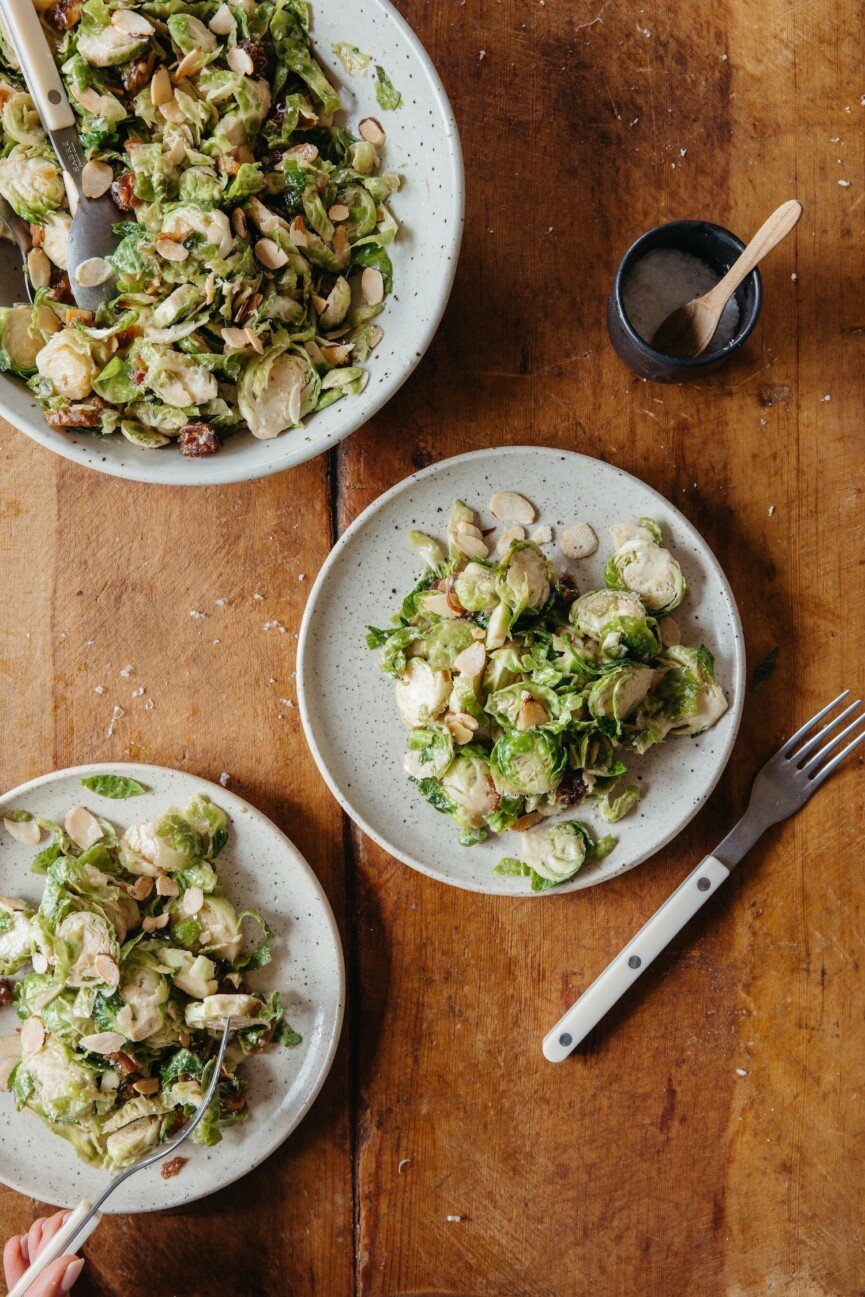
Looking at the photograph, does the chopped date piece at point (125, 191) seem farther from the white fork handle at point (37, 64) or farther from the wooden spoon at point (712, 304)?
the wooden spoon at point (712, 304)

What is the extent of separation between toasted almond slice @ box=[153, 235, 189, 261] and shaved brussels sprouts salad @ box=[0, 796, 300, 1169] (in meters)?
0.86

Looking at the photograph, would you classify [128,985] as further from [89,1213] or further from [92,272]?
[92,272]

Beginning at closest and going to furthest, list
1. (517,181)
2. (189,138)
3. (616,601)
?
(189,138), (616,601), (517,181)

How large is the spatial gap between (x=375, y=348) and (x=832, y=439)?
860mm

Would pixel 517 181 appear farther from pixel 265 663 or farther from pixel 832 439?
pixel 265 663

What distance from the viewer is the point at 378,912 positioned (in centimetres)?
180

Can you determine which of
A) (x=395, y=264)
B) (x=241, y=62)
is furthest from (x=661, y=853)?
(x=241, y=62)

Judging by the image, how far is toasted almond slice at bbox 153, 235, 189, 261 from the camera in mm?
1435

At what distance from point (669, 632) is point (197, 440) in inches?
32.2

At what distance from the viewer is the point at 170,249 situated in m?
1.43

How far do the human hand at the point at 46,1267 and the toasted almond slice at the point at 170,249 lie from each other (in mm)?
1557

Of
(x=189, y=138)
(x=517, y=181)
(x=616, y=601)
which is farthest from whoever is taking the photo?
(x=517, y=181)

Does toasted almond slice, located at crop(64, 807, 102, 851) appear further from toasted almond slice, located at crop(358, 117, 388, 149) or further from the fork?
toasted almond slice, located at crop(358, 117, 388, 149)

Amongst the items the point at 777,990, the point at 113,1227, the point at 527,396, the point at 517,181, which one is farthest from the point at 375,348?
the point at 113,1227
